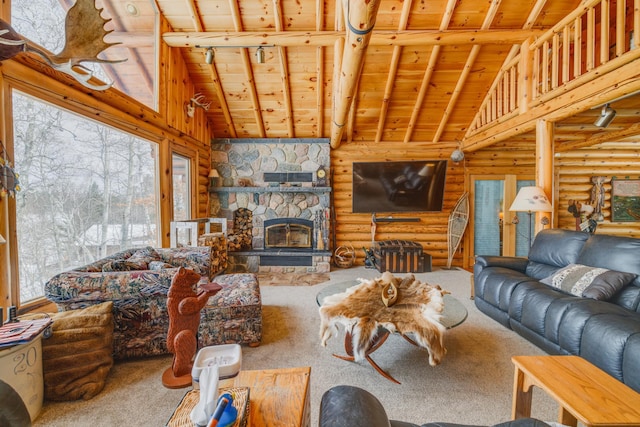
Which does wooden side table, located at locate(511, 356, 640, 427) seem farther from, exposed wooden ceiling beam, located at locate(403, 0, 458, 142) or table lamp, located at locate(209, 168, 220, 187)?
table lamp, located at locate(209, 168, 220, 187)

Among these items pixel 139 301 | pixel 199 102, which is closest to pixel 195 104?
pixel 199 102

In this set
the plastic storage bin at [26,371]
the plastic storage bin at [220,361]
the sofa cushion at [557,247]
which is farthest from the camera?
the sofa cushion at [557,247]

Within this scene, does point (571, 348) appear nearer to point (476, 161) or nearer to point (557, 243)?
point (557, 243)

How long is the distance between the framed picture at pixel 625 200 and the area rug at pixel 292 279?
244 inches

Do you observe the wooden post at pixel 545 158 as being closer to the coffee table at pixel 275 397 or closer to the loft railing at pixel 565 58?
the loft railing at pixel 565 58

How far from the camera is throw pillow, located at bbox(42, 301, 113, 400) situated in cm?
175

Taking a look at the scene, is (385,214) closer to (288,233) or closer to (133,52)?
(288,233)

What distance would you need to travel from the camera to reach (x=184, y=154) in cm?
448

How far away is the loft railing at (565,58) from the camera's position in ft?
8.53

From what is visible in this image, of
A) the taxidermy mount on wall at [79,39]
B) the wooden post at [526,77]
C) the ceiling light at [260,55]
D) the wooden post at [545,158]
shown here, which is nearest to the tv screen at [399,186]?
the wooden post at [526,77]

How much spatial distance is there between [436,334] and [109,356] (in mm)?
2363

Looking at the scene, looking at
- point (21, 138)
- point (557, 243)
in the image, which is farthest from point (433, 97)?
point (21, 138)

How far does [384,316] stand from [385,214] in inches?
154

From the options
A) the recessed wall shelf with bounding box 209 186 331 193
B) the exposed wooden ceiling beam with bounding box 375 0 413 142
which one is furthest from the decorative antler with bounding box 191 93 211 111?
the exposed wooden ceiling beam with bounding box 375 0 413 142
